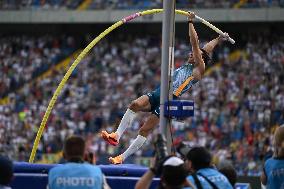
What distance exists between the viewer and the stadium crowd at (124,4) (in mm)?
Answer: 33809

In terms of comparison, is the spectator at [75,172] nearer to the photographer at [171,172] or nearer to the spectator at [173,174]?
the photographer at [171,172]

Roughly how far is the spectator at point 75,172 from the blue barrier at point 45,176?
2.60m

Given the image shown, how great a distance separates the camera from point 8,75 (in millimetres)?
34312

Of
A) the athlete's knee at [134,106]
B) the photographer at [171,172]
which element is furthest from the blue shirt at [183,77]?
the photographer at [171,172]

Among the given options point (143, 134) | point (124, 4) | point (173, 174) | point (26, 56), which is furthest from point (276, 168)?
point (26, 56)

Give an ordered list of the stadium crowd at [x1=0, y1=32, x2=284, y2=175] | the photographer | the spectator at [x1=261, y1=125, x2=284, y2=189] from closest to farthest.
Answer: the photographer
the spectator at [x1=261, y1=125, x2=284, y2=189]
the stadium crowd at [x1=0, y1=32, x2=284, y2=175]

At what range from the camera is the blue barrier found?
1088 cm

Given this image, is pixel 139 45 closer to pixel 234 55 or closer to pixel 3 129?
pixel 234 55

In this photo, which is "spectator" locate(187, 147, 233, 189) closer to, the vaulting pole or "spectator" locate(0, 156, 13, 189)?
"spectator" locate(0, 156, 13, 189)

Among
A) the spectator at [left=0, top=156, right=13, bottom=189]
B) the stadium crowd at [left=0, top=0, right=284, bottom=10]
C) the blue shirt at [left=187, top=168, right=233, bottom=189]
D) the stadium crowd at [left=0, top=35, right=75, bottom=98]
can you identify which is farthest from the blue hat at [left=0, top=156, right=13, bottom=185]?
the stadium crowd at [left=0, top=0, right=284, bottom=10]

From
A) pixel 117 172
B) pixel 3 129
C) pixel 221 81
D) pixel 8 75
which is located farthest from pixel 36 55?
pixel 117 172

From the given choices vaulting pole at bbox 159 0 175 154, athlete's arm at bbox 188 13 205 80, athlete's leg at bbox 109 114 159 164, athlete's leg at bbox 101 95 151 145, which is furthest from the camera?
athlete's leg at bbox 109 114 159 164

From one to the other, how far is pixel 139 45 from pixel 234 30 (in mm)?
4004

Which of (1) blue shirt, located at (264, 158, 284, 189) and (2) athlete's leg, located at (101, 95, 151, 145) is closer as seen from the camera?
(1) blue shirt, located at (264, 158, 284, 189)
